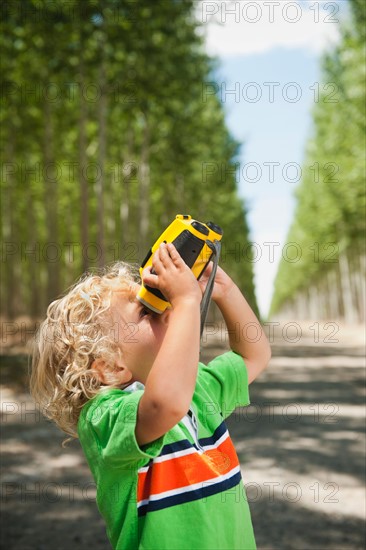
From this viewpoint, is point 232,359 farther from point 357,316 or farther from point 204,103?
point 357,316

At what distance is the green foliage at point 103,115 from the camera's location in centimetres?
1455

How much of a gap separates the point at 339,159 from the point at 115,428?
29.7 metres

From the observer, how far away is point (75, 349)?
175 cm

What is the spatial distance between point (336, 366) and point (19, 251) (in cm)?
1637

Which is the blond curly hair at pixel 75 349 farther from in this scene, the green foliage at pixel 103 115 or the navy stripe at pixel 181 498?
the green foliage at pixel 103 115

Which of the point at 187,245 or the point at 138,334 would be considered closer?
the point at 187,245

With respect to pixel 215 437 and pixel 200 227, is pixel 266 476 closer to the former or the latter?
pixel 215 437

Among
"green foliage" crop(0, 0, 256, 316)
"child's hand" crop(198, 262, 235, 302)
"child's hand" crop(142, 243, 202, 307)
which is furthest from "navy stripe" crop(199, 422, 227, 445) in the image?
"green foliage" crop(0, 0, 256, 316)

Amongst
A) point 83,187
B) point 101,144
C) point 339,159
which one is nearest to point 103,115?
point 101,144

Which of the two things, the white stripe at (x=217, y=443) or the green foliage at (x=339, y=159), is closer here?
the white stripe at (x=217, y=443)

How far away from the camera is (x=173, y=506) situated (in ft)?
5.56

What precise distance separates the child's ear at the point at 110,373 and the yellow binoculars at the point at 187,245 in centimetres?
22

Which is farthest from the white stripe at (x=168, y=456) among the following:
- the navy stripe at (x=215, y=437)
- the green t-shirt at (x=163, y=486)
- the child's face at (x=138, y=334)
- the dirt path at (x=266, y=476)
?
the dirt path at (x=266, y=476)

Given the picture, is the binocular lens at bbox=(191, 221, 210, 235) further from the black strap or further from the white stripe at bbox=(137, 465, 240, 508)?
the white stripe at bbox=(137, 465, 240, 508)
